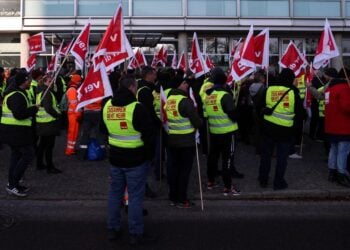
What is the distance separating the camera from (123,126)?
19.1ft

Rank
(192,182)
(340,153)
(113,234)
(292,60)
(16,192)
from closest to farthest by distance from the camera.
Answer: (113,234) < (16,192) < (340,153) < (192,182) < (292,60)

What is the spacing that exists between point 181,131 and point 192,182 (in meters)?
2.02

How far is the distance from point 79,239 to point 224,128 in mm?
3129

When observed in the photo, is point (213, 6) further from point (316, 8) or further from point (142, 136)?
point (142, 136)

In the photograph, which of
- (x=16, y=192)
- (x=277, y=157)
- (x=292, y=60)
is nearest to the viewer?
(x=16, y=192)

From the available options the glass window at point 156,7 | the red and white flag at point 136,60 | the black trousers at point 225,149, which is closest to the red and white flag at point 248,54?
the black trousers at point 225,149

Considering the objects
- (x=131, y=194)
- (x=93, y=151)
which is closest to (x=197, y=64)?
(x=93, y=151)

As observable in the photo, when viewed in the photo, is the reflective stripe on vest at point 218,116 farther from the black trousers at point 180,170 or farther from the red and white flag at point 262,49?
the red and white flag at point 262,49

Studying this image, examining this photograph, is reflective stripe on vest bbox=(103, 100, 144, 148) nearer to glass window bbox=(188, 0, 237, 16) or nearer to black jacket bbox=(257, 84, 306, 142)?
black jacket bbox=(257, 84, 306, 142)

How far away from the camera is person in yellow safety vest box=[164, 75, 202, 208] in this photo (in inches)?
282

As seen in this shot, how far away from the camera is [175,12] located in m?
23.2

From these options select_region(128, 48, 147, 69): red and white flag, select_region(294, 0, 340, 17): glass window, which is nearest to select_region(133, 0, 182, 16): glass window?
select_region(294, 0, 340, 17): glass window

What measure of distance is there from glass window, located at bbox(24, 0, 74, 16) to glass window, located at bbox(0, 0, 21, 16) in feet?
1.92

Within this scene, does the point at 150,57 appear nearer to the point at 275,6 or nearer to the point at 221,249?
the point at 275,6
